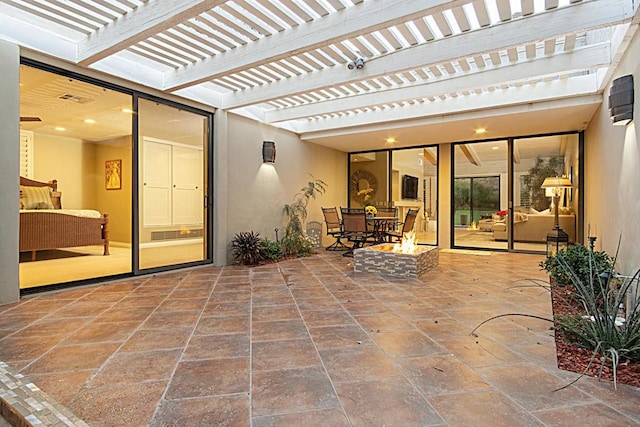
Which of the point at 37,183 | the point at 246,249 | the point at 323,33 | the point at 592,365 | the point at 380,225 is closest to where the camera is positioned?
the point at 592,365

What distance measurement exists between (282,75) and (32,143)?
12.5 ft

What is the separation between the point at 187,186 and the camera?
18.0 feet

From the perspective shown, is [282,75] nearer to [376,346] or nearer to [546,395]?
[376,346]

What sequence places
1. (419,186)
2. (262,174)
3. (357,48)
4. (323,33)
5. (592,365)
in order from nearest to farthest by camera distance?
(592,365), (323,33), (357,48), (262,174), (419,186)

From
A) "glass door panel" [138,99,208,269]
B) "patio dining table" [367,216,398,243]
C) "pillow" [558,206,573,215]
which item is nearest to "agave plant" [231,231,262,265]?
"glass door panel" [138,99,208,269]

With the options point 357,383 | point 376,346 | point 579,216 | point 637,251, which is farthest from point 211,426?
point 579,216

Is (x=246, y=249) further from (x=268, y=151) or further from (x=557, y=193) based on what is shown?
(x=557, y=193)

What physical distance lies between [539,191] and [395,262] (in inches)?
190

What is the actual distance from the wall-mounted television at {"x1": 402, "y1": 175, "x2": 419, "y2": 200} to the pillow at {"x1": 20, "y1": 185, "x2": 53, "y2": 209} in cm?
734

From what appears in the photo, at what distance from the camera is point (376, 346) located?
98.3 inches

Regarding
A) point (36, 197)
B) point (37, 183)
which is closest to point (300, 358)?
point (36, 197)

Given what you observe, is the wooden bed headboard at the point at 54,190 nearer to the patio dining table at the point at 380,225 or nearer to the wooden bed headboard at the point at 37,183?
the wooden bed headboard at the point at 37,183

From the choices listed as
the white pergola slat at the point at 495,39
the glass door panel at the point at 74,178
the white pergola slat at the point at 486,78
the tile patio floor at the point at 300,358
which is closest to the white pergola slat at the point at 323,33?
the white pergola slat at the point at 495,39

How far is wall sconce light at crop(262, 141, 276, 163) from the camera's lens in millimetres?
6629
